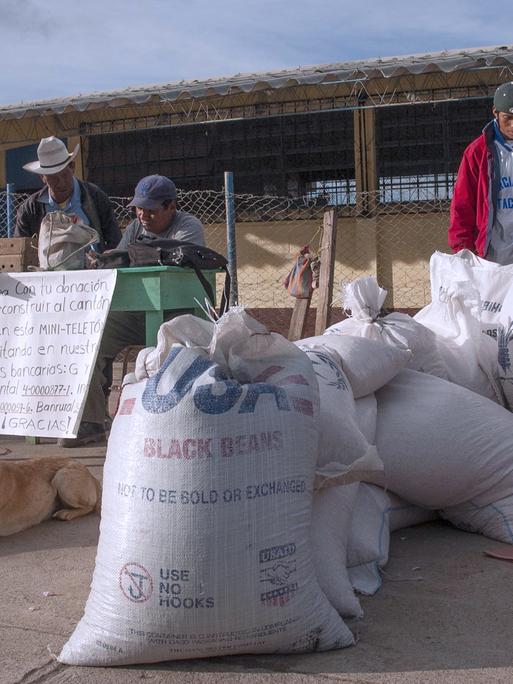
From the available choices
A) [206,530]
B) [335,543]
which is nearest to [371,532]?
[335,543]

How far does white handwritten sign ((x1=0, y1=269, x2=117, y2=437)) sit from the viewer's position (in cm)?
433

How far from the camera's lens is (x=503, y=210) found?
432 cm

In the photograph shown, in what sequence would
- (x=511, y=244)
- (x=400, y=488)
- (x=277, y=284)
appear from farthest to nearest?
(x=277, y=284)
(x=511, y=244)
(x=400, y=488)

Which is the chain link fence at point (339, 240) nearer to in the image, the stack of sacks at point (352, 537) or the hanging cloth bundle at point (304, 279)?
the hanging cloth bundle at point (304, 279)

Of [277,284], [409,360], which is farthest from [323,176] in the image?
[409,360]

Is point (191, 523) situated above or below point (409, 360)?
below

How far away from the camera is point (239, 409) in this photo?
7.22 feet

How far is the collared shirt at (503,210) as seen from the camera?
4289mm

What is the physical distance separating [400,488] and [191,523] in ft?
3.82

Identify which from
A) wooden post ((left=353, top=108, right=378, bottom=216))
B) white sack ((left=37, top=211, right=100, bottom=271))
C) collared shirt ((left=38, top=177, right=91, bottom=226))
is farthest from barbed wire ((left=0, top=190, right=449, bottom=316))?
white sack ((left=37, top=211, right=100, bottom=271))

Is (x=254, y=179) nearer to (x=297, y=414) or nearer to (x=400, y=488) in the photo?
(x=400, y=488)

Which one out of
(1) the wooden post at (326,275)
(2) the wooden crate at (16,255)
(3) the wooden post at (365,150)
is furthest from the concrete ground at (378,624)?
(3) the wooden post at (365,150)

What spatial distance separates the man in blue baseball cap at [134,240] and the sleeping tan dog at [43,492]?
1224 mm

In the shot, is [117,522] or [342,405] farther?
[342,405]
